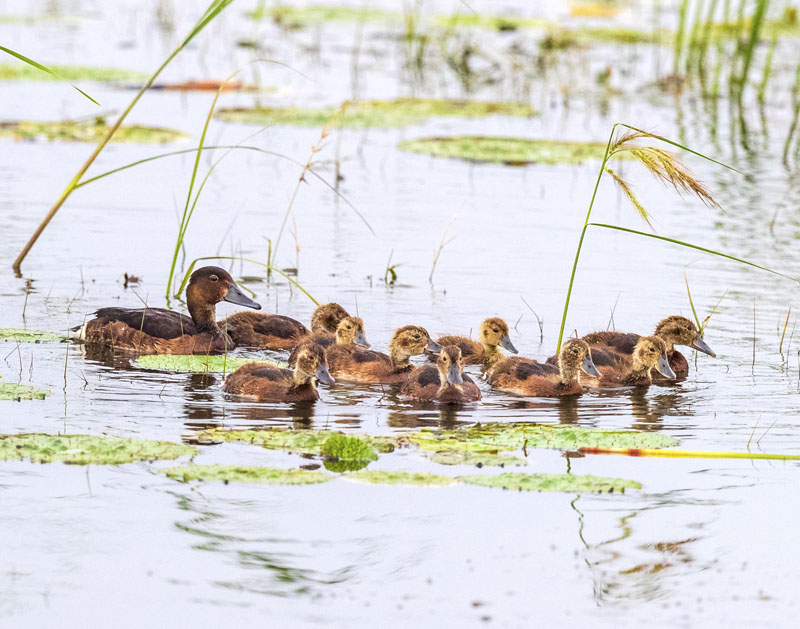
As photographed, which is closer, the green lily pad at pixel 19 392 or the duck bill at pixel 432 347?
the green lily pad at pixel 19 392

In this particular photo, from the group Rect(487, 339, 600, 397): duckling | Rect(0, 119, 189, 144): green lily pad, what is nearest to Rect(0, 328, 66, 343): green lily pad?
Rect(487, 339, 600, 397): duckling

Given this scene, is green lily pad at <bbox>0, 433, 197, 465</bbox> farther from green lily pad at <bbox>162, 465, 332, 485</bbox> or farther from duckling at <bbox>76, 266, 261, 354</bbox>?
duckling at <bbox>76, 266, 261, 354</bbox>

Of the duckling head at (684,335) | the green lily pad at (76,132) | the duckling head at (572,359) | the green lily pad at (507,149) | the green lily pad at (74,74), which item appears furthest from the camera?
the green lily pad at (74,74)

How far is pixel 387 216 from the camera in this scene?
12.4 meters

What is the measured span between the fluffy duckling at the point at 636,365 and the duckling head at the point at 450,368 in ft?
3.43

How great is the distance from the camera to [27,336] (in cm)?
809

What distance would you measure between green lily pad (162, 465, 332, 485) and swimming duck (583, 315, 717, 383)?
121 inches

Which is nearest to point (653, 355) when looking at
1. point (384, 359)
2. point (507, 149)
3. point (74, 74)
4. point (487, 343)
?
point (487, 343)

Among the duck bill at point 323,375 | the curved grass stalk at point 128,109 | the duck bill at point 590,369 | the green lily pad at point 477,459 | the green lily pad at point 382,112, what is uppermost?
the green lily pad at point 382,112

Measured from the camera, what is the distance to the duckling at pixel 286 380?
7.18m

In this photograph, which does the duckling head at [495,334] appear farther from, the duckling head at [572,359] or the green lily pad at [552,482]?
the green lily pad at [552,482]

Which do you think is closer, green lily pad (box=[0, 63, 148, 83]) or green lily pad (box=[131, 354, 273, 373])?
green lily pad (box=[131, 354, 273, 373])

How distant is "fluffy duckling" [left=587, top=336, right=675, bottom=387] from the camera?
7.97 metres

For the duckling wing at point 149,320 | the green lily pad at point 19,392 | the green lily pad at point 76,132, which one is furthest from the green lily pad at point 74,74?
the green lily pad at point 19,392
